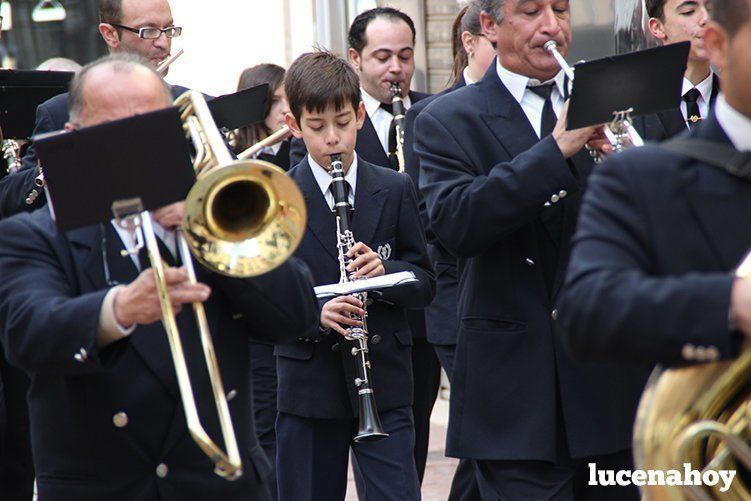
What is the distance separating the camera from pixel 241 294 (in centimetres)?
312

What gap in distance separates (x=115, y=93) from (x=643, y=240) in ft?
4.20

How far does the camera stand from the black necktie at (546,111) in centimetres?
414

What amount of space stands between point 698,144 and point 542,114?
1.73 m

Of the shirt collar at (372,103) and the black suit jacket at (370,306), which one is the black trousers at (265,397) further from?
the shirt collar at (372,103)

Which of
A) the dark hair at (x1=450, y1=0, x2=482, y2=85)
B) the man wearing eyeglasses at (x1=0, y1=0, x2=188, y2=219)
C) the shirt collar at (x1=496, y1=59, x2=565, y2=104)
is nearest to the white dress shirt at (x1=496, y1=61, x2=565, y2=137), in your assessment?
the shirt collar at (x1=496, y1=59, x2=565, y2=104)

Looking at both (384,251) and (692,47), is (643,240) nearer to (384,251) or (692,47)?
(384,251)

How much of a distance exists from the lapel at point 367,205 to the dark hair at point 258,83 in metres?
1.61

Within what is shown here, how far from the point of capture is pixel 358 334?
4621 mm

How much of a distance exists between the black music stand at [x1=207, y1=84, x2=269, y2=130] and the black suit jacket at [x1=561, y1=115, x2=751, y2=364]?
2.75 metres

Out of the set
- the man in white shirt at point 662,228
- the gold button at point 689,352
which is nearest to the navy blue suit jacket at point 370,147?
the man in white shirt at point 662,228

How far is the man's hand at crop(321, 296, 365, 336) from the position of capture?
454 centimetres

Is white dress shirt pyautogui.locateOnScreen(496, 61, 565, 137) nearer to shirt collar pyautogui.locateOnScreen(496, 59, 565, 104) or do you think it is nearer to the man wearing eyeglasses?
shirt collar pyautogui.locateOnScreen(496, 59, 565, 104)

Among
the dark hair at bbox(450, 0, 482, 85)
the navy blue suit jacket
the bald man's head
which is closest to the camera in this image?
the bald man's head

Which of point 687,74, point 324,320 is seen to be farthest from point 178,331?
point 687,74
